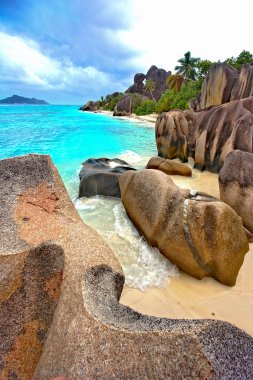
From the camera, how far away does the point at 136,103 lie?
63.3 metres

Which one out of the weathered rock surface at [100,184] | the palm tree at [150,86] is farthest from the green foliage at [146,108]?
the weathered rock surface at [100,184]

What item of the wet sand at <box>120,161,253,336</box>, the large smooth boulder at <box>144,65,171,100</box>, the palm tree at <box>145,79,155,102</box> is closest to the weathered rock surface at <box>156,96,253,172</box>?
the wet sand at <box>120,161,253,336</box>

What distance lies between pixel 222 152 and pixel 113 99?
75.8 m

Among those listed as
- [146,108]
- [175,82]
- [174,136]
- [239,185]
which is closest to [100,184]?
[239,185]

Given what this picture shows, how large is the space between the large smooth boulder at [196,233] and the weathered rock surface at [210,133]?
204 inches

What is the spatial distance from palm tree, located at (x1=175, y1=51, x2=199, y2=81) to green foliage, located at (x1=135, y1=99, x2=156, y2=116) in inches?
373

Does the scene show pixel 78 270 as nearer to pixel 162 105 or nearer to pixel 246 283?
pixel 246 283

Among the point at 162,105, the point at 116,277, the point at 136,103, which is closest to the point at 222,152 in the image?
the point at 116,277

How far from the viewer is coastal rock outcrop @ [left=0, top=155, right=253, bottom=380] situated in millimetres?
1650

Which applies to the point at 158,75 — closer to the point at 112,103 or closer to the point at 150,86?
the point at 150,86

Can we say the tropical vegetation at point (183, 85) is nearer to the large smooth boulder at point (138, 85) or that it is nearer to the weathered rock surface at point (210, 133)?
the large smooth boulder at point (138, 85)

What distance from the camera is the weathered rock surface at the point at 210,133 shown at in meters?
8.95

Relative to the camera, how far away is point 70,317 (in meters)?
2.21

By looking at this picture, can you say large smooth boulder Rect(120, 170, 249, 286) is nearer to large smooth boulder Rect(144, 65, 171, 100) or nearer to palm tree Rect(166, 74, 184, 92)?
palm tree Rect(166, 74, 184, 92)
